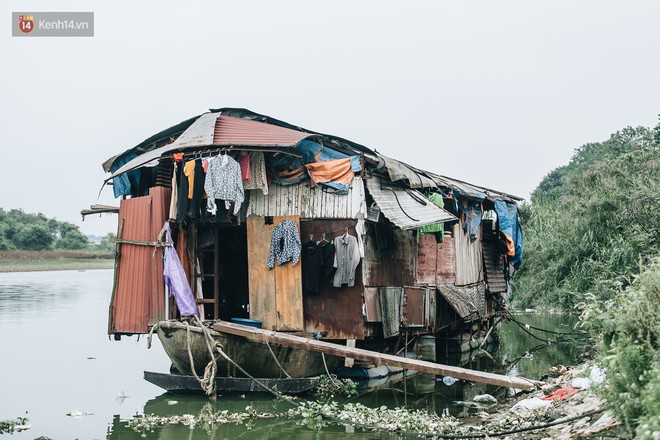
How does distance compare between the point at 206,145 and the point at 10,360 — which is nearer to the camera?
the point at 206,145

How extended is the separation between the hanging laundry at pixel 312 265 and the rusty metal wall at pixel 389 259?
74 centimetres

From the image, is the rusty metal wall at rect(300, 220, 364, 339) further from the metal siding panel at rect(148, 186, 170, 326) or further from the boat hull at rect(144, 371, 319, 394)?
the metal siding panel at rect(148, 186, 170, 326)

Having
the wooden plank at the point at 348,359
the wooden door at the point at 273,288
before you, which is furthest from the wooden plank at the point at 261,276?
the wooden plank at the point at 348,359

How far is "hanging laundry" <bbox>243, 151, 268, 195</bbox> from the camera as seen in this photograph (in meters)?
10.3

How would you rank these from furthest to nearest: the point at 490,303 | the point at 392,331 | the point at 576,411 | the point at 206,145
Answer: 1. the point at 490,303
2. the point at 392,331
3. the point at 206,145
4. the point at 576,411

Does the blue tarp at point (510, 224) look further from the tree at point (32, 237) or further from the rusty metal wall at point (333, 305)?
the tree at point (32, 237)

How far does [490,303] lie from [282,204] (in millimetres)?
8580

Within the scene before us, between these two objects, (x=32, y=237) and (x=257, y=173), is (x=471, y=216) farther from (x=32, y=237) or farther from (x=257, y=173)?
(x=32, y=237)

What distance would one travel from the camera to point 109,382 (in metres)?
12.1

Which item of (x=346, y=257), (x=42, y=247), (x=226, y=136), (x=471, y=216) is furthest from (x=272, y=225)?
(x=42, y=247)

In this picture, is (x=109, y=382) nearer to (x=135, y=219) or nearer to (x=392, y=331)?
(x=135, y=219)

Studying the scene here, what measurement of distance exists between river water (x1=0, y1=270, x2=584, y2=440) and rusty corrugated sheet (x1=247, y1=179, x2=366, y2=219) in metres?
2.75

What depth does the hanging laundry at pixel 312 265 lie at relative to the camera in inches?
408

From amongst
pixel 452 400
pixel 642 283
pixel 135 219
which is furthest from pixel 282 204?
pixel 642 283
